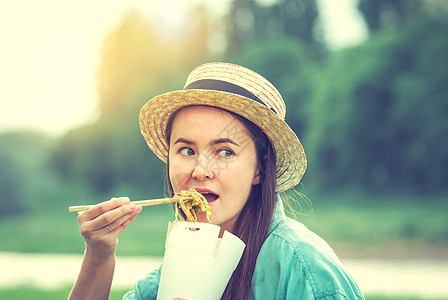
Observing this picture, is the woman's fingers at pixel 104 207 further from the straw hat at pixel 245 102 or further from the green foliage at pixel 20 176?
the green foliage at pixel 20 176

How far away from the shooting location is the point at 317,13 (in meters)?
34.1

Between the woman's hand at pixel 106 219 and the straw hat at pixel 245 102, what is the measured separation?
0.58 metres

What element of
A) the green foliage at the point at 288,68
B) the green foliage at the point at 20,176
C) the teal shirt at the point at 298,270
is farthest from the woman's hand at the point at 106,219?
the green foliage at the point at 288,68

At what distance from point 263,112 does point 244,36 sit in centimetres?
3292

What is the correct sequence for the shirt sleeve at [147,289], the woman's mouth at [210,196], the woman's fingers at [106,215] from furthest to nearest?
the shirt sleeve at [147,289]
the woman's mouth at [210,196]
the woman's fingers at [106,215]

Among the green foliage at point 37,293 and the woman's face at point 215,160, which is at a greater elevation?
the green foliage at point 37,293

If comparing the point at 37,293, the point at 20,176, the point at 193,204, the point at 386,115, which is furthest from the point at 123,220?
the point at 20,176

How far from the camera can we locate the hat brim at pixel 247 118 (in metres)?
2.31

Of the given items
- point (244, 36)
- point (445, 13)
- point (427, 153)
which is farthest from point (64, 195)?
point (445, 13)

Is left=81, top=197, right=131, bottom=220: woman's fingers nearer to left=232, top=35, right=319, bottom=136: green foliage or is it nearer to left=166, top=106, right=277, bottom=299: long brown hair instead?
left=166, top=106, right=277, bottom=299: long brown hair

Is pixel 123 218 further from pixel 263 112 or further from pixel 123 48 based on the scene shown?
pixel 123 48

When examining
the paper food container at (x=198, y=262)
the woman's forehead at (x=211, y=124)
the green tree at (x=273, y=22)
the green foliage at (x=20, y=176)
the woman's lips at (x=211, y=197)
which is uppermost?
the green tree at (x=273, y=22)

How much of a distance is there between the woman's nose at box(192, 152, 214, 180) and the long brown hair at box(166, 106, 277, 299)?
26 centimetres

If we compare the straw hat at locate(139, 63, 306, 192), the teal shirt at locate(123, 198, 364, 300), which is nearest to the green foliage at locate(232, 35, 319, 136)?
the straw hat at locate(139, 63, 306, 192)
